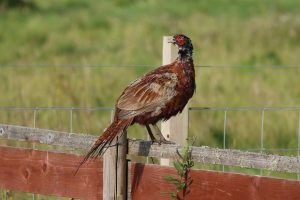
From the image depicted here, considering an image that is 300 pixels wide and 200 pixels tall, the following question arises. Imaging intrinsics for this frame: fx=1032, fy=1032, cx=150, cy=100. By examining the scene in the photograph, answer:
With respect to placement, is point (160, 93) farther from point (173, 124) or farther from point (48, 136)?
point (173, 124)

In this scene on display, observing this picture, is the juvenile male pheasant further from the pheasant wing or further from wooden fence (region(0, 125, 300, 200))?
wooden fence (region(0, 125, 300, 200))

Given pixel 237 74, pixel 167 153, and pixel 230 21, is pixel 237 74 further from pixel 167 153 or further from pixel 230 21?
pixel 167 153

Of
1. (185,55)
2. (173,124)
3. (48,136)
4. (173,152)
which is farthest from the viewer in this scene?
(173,124)

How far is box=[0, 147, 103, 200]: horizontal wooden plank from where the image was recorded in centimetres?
622

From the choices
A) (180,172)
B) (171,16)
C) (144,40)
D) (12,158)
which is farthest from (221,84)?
(171,16)

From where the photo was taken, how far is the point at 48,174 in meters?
6.47

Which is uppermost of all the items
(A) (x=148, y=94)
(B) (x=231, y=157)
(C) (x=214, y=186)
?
(A) (x=148, y=94)

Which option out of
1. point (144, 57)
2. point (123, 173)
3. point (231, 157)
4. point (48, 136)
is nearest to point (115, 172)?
point (123, 173)

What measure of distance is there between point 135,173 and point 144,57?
37.5ft

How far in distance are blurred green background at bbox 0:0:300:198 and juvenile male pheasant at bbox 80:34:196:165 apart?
2.03 m

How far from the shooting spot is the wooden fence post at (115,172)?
19.6ft

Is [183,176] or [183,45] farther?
[183,45]

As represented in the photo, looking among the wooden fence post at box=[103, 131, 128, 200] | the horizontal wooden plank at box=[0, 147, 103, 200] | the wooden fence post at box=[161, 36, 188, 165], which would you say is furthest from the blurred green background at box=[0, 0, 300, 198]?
the wooden fence post at box=[103, 131, 128, 200]

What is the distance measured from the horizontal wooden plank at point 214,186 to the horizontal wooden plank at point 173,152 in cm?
10
